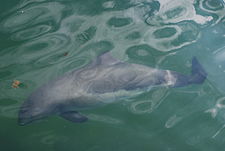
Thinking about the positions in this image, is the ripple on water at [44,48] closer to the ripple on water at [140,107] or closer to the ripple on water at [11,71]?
the ripple on water at [11,71]

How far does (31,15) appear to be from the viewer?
7855 mm

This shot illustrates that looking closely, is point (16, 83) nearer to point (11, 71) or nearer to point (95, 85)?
point (11, 71)

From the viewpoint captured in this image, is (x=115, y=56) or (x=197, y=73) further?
(x=115, y=56)

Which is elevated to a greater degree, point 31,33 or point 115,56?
point 31,33

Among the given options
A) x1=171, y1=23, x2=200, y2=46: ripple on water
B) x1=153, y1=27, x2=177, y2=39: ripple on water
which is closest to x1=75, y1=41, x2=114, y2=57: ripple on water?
x1=153, y1=27, x2=177, y2=39: ripple on water

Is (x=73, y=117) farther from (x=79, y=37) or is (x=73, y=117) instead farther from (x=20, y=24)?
(x=20, y=24)

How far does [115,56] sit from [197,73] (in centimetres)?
191

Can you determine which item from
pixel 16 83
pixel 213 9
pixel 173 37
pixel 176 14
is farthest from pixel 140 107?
pixel 213 9

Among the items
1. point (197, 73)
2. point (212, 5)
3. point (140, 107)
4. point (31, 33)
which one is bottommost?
point (140, 107)

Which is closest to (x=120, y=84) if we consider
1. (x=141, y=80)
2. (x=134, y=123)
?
(x=141, y=80)

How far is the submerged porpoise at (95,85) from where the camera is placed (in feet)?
23.0

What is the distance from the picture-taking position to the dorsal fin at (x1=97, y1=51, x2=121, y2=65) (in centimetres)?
711

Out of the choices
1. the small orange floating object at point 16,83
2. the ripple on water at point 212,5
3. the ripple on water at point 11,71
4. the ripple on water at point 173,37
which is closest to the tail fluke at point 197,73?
the ripple on water at point 173,37

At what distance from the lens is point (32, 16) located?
786 centimetres
